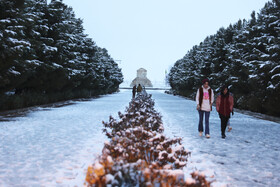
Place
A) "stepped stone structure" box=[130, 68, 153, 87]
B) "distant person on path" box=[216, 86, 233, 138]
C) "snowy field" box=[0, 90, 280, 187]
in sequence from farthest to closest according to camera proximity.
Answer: "stepped stone structure" box=[130, 68, 153, 87] < "distant person on path" box=[216, 86, 233, 138] < "snowy field" box=[0, 90, 280, 187]

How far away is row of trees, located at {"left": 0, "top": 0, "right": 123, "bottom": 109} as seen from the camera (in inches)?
599

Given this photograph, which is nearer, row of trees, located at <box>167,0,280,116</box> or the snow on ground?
the snow on ground

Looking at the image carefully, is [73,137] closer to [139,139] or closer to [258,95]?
[139,139]

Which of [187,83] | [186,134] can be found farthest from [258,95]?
[187,83]

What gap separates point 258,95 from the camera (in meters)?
20.2

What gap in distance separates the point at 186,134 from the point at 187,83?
135 ft

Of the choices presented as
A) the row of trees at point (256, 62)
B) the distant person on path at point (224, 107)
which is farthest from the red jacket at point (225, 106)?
the row of trees at point (256, 62)

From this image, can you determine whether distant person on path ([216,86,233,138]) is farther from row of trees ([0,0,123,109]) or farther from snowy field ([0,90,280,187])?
row of trees ([0,0,123,109])

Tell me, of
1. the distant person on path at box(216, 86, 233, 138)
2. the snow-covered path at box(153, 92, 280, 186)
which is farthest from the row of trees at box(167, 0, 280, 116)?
the snow-covered path at box(153, 92, 280, 186)

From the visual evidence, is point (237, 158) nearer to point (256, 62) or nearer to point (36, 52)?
point (256, 62)

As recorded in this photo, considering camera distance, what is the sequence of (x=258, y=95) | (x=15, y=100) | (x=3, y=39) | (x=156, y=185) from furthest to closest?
1. (x=258, y=95)
2. (x=15, y=100)
3. (x=3, y=39)
4. (x=156, y=185)

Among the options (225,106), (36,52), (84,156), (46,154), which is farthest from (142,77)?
(84,156)

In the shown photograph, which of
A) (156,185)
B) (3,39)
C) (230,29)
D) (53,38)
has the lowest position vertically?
(156,185)

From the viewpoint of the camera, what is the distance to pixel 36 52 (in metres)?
23.2
